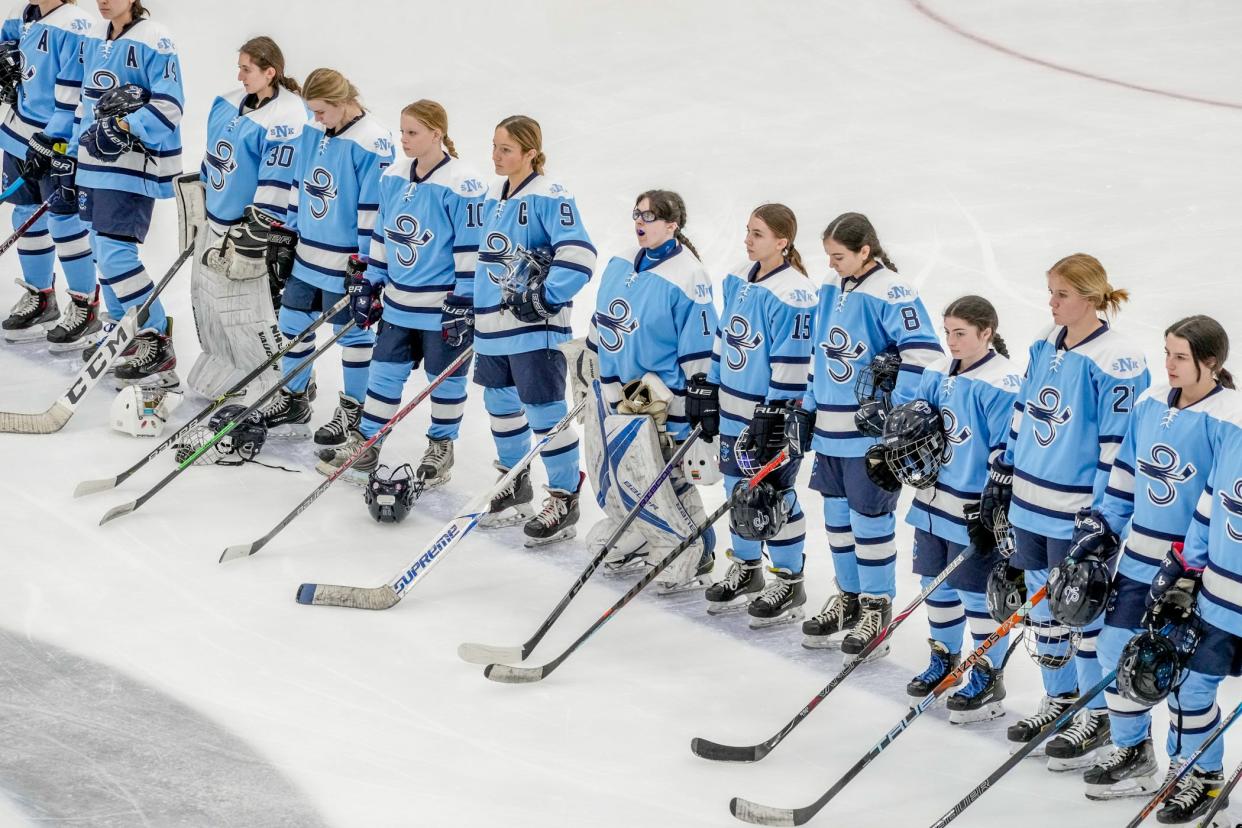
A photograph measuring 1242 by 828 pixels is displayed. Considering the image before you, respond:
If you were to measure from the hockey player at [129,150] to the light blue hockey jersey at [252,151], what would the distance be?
368mm

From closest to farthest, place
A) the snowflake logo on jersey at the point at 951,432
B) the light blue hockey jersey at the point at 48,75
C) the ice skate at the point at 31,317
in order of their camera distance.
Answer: the snowflake logo on jersey at the point at 951,432 → the light blue hockey jersey at the point at 48,75 → the ice skate at the point at 31,317

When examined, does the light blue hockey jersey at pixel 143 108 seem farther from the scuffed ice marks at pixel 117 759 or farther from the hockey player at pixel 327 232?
the scuffed ice marks at pixel 117 759

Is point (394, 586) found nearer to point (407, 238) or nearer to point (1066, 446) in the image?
point (407, 238)

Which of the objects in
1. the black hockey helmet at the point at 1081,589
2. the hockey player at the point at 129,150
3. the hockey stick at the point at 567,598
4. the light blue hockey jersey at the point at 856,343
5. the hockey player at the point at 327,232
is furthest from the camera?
the hockey player at the point at 129,150

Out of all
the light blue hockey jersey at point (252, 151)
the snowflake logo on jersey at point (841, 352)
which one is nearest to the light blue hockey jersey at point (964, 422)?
the snowflake logo on jersey at point (841, 352)

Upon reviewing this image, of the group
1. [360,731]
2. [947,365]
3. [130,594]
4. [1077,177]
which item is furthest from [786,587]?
[1077,177]

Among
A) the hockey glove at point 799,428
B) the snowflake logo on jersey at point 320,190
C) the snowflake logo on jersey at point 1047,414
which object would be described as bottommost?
the hockey glove at point 799,428

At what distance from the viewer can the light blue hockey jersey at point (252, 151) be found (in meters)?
6.73

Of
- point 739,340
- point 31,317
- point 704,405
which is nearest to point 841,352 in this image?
point 739,340

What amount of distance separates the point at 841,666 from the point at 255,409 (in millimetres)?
2553

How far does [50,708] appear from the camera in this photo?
4.96m

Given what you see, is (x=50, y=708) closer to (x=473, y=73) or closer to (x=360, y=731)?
(x=360, y=731)

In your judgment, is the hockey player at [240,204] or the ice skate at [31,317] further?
the ice skate at [31,317]

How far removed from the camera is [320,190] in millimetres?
6590
